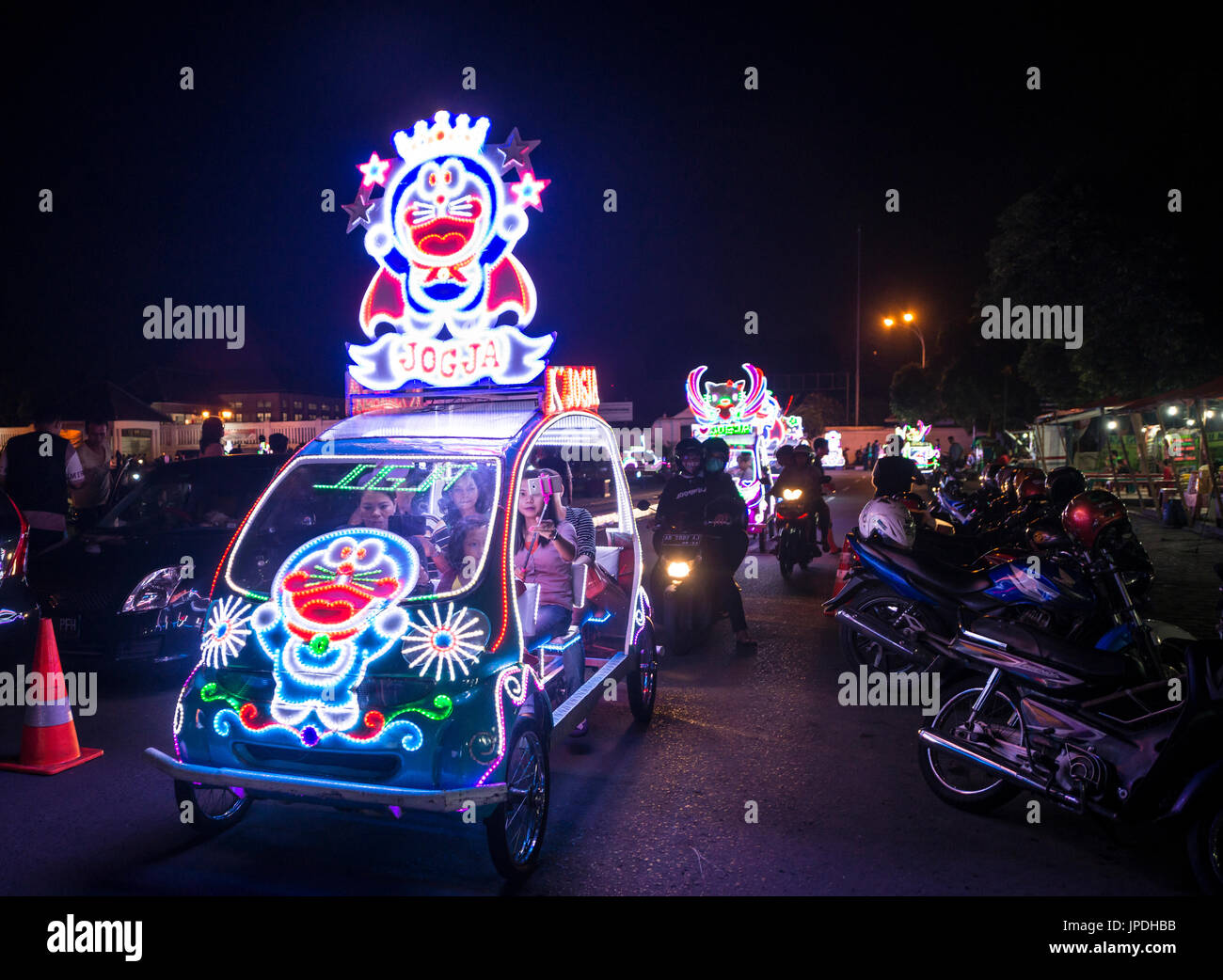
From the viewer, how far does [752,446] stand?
17.5 metres

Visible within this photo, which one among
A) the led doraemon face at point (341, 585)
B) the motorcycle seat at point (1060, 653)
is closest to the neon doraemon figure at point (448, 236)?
the led doraemon face at point (341, 585)

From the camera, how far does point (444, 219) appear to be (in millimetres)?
8570

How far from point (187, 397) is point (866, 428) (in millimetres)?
50514

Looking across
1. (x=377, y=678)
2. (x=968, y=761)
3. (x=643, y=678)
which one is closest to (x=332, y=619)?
(x=377, y=678)

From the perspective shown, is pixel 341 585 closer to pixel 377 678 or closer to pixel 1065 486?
pixel 377 678

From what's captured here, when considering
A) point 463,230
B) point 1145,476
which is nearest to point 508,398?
point 463,230

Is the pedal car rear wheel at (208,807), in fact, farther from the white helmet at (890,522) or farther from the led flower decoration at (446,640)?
the white helmet at (890,522)

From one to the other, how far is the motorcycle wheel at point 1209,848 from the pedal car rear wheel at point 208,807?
3.86 meters

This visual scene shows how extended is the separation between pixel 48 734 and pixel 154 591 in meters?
1.63

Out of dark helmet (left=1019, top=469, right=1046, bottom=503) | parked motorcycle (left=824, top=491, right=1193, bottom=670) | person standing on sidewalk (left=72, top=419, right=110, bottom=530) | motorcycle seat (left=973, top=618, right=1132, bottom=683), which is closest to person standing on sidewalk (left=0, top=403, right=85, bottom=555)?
person standing on sidewalk (left=72, top=419, right=110, bottom=530)

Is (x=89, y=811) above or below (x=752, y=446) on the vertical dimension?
below

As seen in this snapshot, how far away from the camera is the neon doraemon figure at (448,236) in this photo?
8398 mm

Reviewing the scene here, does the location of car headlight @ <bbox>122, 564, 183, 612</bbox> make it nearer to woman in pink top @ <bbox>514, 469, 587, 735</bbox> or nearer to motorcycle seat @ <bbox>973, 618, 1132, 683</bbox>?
woman in pink top @ <bbox>514, 469, 587, 735</bbox>
